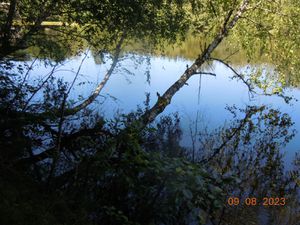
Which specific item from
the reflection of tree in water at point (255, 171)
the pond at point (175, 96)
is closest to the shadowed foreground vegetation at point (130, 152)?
the reflection of tree in water at point (255, 171)

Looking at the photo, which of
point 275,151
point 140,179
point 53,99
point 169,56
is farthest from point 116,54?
point 169,56

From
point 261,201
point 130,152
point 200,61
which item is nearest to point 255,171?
point 261,201

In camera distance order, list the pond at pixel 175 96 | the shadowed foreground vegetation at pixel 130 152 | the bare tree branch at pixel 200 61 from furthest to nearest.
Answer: the pond at pixel 175 96 < the bare tree branch at pixel 200 61 < the shadowed foreground vegetation at pixel 130 152

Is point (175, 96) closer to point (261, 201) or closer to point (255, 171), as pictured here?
point (255, 171)

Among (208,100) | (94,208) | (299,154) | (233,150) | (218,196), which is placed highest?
(208,100)

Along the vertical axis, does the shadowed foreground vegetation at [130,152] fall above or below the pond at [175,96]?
below

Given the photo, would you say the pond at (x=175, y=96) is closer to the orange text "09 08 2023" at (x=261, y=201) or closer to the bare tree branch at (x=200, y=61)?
the bare tree branch at (x=200, y=61)

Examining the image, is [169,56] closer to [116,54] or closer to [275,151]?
[116,54]

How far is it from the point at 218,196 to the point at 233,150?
448 centimetres

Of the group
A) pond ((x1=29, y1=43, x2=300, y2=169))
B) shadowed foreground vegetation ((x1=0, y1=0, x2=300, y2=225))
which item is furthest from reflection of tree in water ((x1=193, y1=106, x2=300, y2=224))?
pond ((x1=29, y1=43, x2=300, y2=169))

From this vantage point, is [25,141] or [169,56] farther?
[169,56]

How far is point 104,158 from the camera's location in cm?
436

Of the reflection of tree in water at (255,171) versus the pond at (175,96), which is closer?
the reflection of tree in water at (255,171)

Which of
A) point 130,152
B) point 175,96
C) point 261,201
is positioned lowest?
point 130,152
